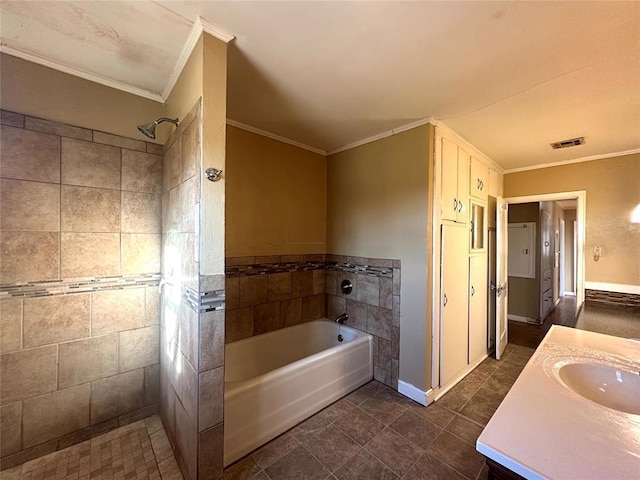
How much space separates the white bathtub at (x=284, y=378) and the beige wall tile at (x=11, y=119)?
80.5 inches

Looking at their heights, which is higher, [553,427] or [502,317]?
[553,427]

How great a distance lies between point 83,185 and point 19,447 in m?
1.66

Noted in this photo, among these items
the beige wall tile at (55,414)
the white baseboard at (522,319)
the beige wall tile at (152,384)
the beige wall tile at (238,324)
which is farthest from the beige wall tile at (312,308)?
the white baseboard at (522,319)

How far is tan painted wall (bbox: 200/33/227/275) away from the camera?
128cm

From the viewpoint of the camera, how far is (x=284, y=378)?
187cm

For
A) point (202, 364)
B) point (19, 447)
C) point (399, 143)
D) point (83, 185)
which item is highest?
point (399, 143)

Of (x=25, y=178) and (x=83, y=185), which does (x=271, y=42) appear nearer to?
(x=83, y=185)

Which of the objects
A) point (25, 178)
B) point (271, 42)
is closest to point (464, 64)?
point (271, 42)

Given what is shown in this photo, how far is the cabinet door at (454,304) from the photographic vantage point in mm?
2295

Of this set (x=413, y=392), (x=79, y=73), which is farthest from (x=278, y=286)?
(x=79, y=73)

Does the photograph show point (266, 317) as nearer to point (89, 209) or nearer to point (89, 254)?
point (89, 254)

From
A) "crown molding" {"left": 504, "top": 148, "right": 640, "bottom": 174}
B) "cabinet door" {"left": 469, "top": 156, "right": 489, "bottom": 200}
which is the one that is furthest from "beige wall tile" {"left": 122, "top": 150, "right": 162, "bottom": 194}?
"crown molding" {"left": 504, "top": 148, "right": 640, "bottom": 174}

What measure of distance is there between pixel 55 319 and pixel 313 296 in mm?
2154

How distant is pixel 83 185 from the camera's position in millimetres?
1706
